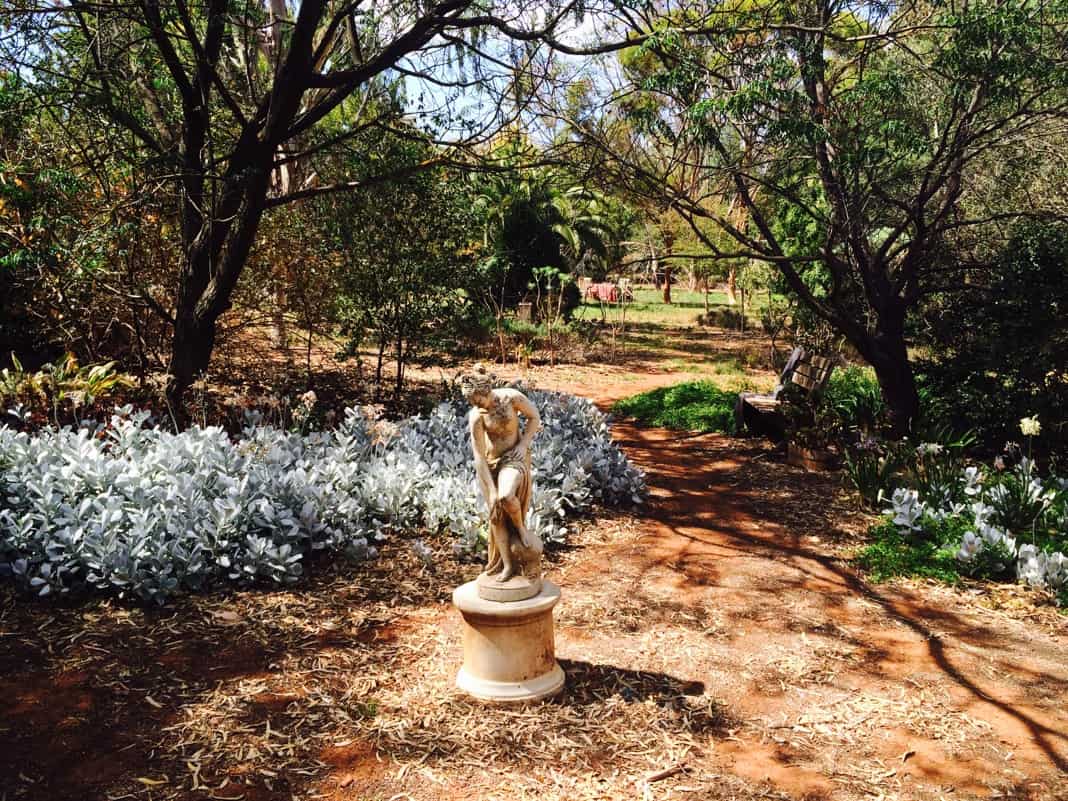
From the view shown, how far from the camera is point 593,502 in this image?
679cm

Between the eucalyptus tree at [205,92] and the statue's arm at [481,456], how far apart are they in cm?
420

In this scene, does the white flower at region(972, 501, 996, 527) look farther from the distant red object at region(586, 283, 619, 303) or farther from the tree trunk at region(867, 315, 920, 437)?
the distant red object at region(586, 283, 619, 303)

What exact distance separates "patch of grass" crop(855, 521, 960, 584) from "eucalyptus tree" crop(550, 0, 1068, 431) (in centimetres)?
294

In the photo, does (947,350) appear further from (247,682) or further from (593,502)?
(247,682)

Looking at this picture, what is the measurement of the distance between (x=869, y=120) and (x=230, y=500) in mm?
6667

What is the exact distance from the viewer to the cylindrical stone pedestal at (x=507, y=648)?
147 inches

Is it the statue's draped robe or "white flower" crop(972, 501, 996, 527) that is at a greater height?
the statue's draped robe

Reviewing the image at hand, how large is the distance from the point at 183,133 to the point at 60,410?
2.75 meters

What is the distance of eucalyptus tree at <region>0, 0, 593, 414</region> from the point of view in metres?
6.84

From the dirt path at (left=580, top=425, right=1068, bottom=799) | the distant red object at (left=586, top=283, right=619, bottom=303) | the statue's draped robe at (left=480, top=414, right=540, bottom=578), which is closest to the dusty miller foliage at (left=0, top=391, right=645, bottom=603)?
the dirt path at (left=580, top=425, right=1068, bottom=799)

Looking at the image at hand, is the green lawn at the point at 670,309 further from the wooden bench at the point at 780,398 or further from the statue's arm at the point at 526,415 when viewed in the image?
the statue's arm at the point at 526,415

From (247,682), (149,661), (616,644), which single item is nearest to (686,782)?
(616,644)

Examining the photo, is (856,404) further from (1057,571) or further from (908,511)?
(1057,571)

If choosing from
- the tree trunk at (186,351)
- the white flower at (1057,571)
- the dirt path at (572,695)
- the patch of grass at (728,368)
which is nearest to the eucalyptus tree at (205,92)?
the tree trunk at (186,351)
